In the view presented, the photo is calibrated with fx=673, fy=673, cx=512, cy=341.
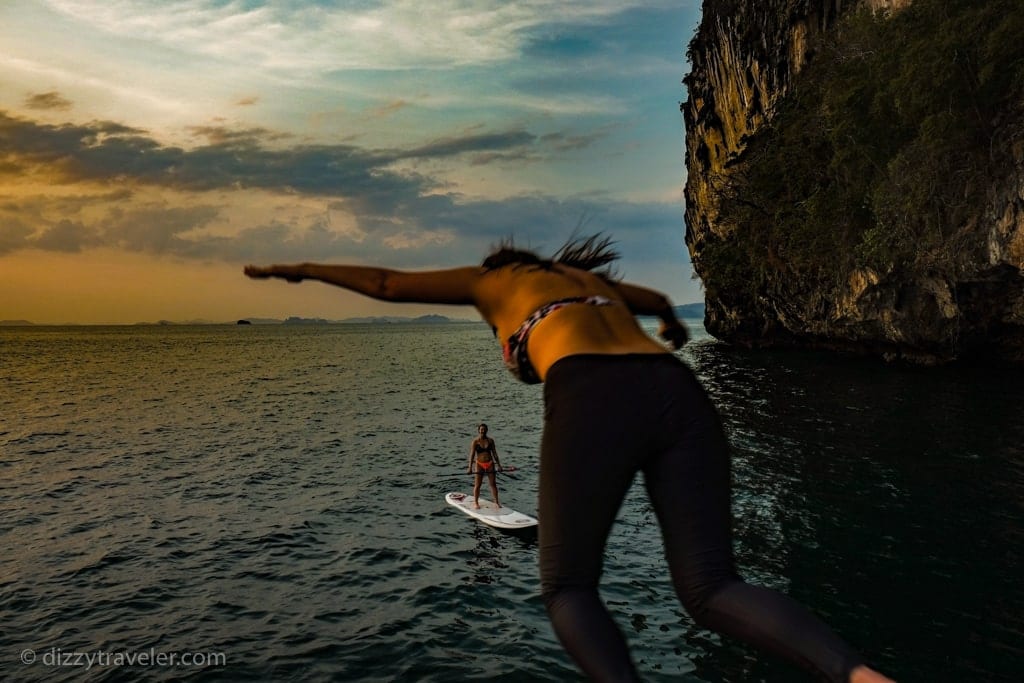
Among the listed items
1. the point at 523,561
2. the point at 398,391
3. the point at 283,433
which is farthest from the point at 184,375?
the point at 523,561

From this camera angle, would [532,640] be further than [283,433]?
No

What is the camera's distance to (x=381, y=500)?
1948cm

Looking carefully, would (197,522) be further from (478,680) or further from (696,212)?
(696,212)

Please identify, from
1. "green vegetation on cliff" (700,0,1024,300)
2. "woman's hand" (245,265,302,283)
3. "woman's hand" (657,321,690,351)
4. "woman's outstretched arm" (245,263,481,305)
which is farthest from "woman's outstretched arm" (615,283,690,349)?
"green vegetation on cliff" (700,0,1024,300)

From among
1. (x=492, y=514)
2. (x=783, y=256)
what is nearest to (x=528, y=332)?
(x=492, y=514)

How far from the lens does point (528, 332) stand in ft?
8.02

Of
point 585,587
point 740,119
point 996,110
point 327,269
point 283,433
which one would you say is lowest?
point 283,433

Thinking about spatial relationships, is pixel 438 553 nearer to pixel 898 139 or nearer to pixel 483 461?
pixel 483 461

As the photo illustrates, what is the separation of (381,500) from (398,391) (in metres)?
33.4

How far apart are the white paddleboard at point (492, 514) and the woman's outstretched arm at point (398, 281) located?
13.5m

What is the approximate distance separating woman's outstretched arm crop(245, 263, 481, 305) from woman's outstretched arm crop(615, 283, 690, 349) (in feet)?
2.23

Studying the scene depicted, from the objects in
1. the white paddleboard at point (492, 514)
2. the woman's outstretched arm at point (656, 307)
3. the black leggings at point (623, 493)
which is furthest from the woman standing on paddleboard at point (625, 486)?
the white paddleboard at point (492, 514)

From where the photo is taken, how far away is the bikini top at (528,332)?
96.0 inches

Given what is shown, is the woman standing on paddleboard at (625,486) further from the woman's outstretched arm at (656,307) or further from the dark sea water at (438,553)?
→ the dark sea water at (438,553)
